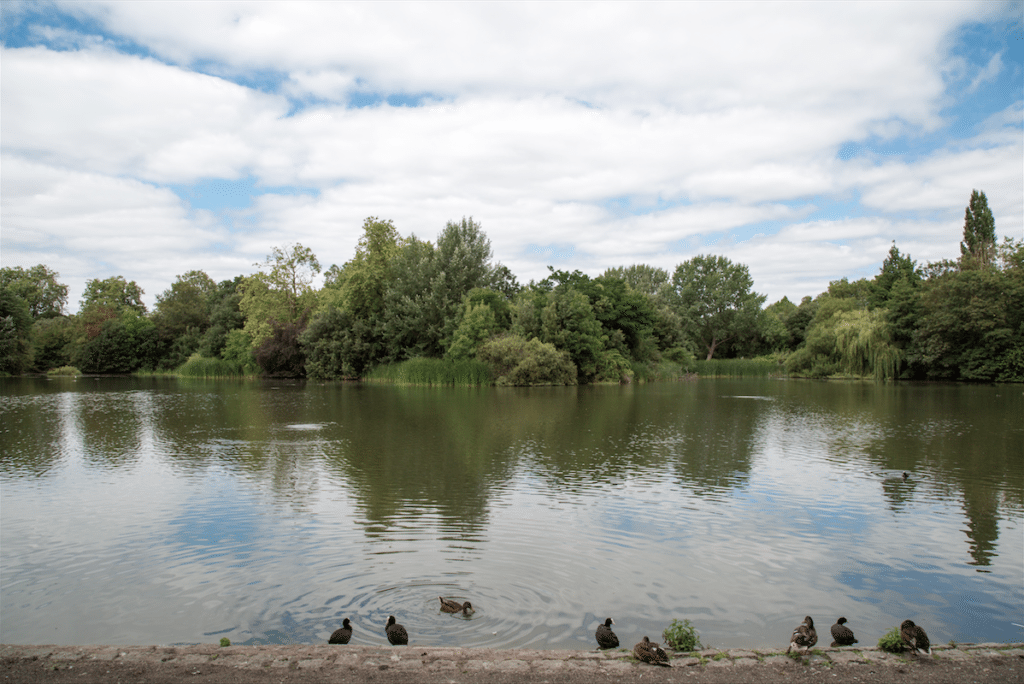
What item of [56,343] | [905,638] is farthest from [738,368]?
[56,343]

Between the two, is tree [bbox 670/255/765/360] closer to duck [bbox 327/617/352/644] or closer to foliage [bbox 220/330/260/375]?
foliage [bbox 220/330/260/375]

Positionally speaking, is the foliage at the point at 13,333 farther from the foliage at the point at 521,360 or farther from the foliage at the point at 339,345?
the foliage at the point at 521,360

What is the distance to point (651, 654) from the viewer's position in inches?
185

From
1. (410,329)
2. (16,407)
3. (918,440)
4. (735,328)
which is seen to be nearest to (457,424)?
(918,440)

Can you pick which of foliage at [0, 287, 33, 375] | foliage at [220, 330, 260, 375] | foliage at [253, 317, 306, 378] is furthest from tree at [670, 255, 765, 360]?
foliage at [0, 287, 33, 375]

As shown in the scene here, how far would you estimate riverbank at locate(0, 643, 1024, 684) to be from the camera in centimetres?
436

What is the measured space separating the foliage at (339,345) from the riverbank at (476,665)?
50912 millimetres

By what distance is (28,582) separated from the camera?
7066mm

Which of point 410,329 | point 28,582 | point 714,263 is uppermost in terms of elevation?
point 714,263

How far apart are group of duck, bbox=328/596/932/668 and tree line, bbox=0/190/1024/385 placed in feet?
126

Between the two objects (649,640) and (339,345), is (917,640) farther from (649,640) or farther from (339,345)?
(339,345)

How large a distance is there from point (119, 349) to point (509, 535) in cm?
8538

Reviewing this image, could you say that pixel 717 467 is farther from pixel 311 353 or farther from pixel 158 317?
pixel 158 317

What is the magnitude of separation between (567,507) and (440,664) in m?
5.87
